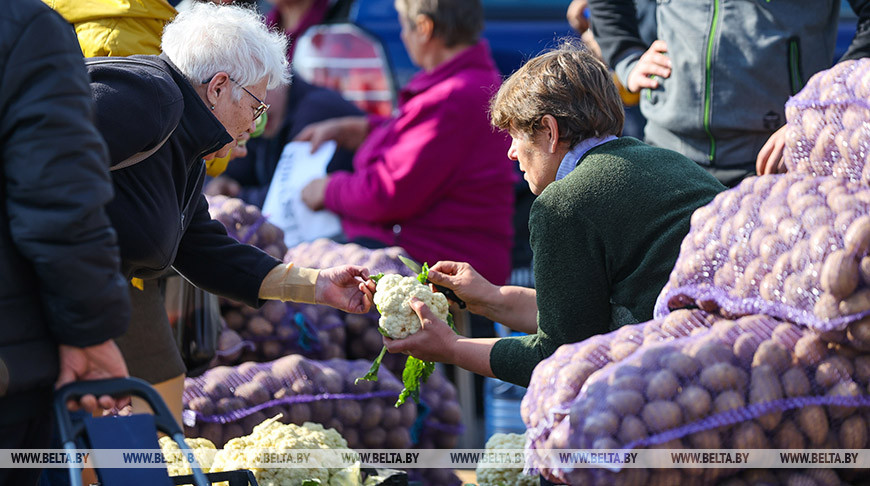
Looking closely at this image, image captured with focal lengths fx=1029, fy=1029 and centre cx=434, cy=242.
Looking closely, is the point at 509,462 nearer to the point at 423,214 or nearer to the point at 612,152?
the point at 612,152

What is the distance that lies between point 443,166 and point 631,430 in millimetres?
2713

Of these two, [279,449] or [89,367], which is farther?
[279,449]

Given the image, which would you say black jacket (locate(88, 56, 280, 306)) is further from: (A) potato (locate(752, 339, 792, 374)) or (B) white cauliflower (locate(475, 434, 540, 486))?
(A) potato (locate(752, 339, 792, 374))

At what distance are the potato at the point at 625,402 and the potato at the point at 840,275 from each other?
1.22 feet

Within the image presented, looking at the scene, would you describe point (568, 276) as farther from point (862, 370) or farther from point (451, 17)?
point (451, 17)

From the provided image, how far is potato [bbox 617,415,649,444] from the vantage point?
69.2 inches

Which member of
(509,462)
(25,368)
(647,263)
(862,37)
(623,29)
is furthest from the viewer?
(623,29)

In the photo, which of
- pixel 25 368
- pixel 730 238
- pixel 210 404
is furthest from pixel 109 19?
pixel 730 238

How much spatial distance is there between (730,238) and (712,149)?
1299 mm

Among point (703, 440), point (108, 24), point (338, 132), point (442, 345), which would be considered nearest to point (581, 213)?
point (442, 345)

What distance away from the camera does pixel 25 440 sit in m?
1.83

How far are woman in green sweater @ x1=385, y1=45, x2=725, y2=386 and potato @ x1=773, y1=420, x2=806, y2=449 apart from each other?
0.55m

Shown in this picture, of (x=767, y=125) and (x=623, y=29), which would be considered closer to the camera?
(x=767, y=125)

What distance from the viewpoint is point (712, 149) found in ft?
10.4
